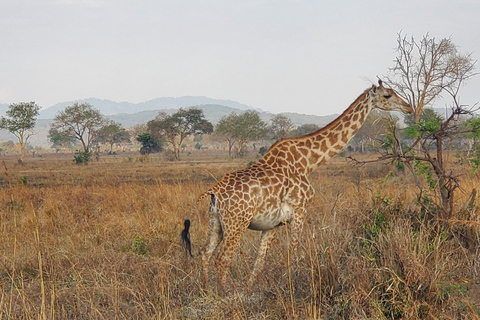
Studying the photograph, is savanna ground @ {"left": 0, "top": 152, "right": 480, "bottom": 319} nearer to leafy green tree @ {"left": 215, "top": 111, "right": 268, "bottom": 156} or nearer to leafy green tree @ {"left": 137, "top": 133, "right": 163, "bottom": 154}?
leafy green tree @ {"left": 137, "top": 133, "right": 163, "bottom": 154}

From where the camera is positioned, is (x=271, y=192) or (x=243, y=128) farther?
(x=243, y=128)

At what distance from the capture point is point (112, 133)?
77.3 meters

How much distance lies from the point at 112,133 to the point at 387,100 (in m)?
74.2

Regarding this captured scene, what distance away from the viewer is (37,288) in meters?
5.50

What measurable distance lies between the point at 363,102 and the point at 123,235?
4363 millimetres

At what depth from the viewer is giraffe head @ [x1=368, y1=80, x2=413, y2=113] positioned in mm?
6406

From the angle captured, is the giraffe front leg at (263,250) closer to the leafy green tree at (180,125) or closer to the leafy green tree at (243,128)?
the leafy green tree at (180,125)

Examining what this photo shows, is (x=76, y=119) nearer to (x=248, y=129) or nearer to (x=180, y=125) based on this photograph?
(x=180, y=125)

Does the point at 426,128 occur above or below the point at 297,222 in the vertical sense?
above

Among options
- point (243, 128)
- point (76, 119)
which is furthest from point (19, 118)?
point (243, 128)

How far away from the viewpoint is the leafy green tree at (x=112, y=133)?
7594 centimetres

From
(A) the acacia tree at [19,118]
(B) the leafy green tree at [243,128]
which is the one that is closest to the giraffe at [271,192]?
(B) the leafy green tree at [243,128]

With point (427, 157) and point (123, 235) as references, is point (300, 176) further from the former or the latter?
point (123, 235)

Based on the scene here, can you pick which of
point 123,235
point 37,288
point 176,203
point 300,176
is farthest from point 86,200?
point 300,176
